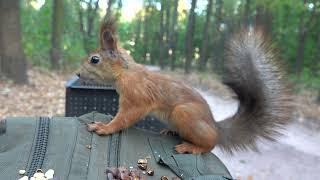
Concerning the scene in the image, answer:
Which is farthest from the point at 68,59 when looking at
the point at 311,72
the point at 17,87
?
the point at 311,72

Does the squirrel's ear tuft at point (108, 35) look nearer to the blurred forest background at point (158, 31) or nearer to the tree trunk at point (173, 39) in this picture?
the blurred forest background at point (158, 31)

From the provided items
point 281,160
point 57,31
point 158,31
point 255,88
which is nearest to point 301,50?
point 158,31

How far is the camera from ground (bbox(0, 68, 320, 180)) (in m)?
5.09

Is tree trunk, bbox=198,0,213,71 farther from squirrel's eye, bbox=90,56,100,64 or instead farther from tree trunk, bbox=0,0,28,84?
squirrel's eye, bbox=90,56,100,64

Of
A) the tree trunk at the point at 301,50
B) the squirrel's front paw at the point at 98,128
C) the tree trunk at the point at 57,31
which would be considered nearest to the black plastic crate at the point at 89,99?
the squirrel's front paw at the point at 98,128

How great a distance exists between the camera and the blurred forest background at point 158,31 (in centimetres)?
752

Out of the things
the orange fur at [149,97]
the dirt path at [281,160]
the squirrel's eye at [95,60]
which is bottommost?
the dirt path at [281,160]

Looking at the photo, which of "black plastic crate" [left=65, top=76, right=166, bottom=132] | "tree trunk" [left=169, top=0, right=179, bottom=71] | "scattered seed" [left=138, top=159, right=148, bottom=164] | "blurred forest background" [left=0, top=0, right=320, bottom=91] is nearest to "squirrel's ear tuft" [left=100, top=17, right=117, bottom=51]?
"black plastic crate" [left=65, top=76, right=166, bottom=132]

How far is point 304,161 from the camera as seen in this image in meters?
5.74

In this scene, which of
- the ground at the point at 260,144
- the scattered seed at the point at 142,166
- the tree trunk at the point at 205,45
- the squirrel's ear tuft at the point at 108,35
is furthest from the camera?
the tree trunk at the point at 205,45

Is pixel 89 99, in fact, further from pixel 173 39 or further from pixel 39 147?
pixel 173 39

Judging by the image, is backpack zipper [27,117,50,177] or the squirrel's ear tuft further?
the squirrel's ear tuft

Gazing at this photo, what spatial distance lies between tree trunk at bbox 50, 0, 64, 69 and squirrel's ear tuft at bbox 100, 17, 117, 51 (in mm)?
8554

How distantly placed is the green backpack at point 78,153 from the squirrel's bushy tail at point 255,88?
0.54 m
